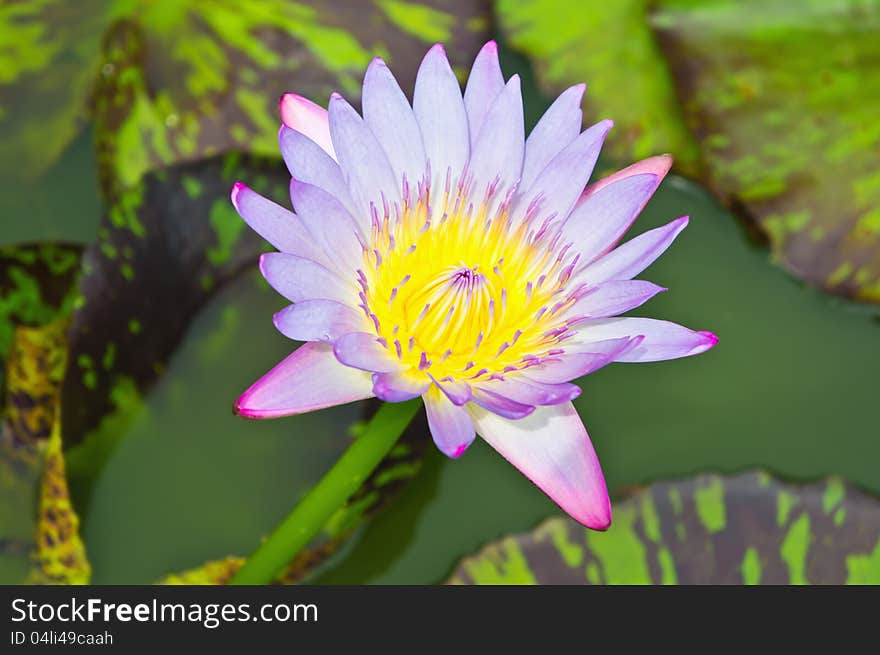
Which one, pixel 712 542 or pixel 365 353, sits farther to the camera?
pixel 712 542

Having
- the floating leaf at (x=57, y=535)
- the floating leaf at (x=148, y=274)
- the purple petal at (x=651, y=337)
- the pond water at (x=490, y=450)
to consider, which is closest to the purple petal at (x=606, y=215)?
the purple petal at (x=651, y=337)

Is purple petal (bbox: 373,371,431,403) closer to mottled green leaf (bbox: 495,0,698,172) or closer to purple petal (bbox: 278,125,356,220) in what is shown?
purple petal (bbox: 278,125,356,220)

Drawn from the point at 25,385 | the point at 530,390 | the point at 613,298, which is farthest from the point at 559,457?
the point at 25,385

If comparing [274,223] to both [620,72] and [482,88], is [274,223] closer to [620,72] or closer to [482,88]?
[482,88]

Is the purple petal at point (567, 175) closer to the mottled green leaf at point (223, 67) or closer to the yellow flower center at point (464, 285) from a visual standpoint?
the yellow flower center at point (464, 285)

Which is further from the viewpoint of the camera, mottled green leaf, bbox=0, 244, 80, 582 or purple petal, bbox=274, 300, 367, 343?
mottled green leaf, bbox=0, 244, 80, 582

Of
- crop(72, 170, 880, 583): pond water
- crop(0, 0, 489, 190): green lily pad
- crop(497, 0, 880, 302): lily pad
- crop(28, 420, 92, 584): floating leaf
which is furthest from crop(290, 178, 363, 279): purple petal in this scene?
crop(497, 0, 880, 302): lily pad
